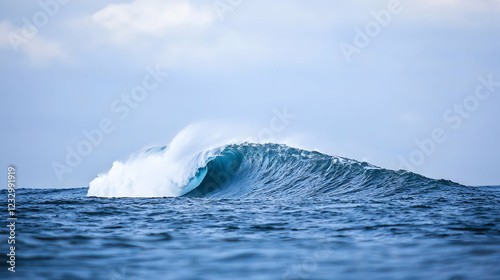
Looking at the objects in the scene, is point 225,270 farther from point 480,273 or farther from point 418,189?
point 418,189

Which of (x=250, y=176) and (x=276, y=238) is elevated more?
(x=250, y=176)

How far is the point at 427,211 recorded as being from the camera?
8.60m

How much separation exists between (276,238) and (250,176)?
11.3 meters

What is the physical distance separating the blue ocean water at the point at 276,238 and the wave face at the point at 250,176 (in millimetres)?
534

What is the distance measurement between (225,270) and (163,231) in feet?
8.75

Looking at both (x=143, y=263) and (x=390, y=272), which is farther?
(x=143, y=263)

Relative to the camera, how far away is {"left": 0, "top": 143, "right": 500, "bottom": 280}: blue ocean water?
4445mm

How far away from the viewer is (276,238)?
6230 millimetres

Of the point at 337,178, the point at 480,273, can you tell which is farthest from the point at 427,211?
the point at 337,178

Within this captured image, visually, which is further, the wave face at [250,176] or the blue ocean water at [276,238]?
the wave face at [250,176]

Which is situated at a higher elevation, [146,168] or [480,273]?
[146,168]

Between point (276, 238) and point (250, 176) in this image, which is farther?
point (250, 176)

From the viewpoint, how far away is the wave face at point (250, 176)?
1384cm

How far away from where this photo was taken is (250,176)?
57.6 ft
